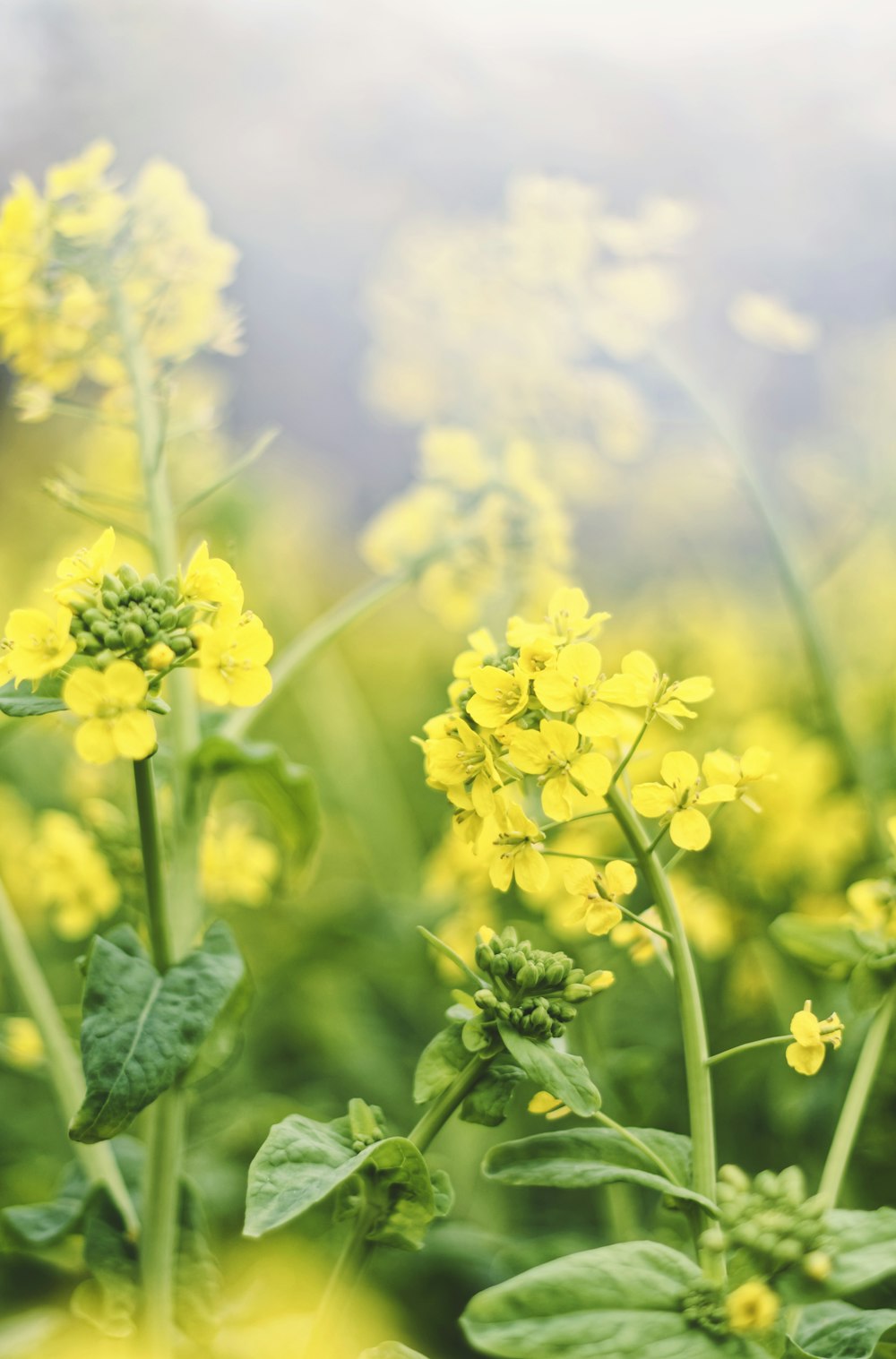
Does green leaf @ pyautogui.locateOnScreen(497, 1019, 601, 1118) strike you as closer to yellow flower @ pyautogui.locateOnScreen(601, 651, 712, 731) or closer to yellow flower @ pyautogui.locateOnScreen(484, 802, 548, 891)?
yellow flower @ pyautogui.locateOnScreen(484, 802, 548, 891)

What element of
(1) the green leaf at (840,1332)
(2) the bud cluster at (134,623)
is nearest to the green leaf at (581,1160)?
(1) the green leaf at (840,1332)

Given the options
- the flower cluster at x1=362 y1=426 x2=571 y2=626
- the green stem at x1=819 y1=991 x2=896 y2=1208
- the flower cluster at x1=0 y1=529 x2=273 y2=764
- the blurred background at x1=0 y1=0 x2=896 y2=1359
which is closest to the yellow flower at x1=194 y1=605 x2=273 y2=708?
the flower cluster at x1=0 y1=529 x2=273 y2=764

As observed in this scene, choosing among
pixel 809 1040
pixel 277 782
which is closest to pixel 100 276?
pixel 277 782

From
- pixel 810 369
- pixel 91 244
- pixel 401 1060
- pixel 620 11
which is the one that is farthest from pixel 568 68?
pixel 401 1060

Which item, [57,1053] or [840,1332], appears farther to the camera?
[57,1053]

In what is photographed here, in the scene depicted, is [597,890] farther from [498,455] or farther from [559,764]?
[498,455]

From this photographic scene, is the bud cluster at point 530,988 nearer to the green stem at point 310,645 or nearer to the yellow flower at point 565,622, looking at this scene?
the yellow flower at point 565,622
